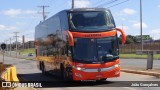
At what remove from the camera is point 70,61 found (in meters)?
20.2

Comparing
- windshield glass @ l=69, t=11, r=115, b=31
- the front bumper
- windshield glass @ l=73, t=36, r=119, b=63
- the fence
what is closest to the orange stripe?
windshield glass @ l=73, t=36, r=119, b=63

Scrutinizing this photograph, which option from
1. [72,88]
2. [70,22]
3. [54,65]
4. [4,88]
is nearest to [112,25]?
[70,22]

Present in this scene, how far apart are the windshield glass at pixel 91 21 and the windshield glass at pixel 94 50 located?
605 millimetres

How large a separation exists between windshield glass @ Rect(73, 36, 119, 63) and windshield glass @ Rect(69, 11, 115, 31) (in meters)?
0.61

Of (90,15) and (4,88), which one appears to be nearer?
(4,88)

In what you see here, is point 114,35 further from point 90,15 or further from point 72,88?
point 72,88

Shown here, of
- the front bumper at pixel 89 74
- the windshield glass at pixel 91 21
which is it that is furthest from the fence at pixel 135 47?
the front bumper at pixel 89 74

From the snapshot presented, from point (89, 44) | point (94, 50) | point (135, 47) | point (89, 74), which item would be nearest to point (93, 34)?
point (89, 44)

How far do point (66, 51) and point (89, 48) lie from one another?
53.4 inches

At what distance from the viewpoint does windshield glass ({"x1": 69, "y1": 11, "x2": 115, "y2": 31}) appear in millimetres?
20422

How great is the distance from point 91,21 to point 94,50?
1.49 meters

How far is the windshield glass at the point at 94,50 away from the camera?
2002 cm

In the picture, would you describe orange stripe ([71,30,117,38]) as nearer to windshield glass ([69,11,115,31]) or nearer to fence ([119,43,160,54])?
windshield glass ([69,11,115,31])

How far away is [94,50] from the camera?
20141 millimetres
